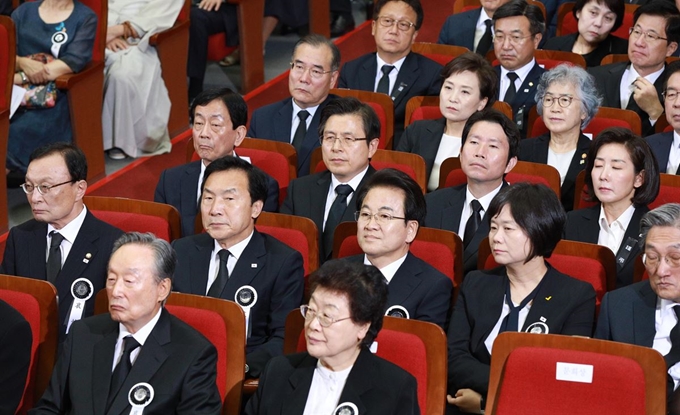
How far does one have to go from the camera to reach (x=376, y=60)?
4.39m

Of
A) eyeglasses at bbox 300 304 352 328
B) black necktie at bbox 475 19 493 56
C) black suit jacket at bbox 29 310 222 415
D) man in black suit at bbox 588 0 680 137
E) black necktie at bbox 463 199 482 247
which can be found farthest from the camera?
black necktie at bbox 475 19 493 56

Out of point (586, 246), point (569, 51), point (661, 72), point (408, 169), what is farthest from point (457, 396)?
point (569, 51)

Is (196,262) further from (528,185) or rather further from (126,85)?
(126,85)

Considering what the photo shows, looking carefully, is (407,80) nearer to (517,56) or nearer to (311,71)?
(517,56)

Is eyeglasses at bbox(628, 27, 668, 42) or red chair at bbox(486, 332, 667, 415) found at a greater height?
eyeglasses at bbox(628, 27, 668, 42)

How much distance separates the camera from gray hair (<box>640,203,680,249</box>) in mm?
2537

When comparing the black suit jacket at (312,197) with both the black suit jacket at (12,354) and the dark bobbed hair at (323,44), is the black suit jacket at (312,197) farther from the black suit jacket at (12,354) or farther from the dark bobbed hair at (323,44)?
the black suit jacket at (12,354)

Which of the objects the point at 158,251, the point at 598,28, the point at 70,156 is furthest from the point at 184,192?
the point at 598,28

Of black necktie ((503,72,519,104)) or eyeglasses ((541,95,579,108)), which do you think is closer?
eyeglasses ((541,95,579,108))

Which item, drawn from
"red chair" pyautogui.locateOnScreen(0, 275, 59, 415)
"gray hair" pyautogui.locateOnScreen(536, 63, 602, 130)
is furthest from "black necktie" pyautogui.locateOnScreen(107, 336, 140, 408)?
"gray hair" pyautogui.locateOnScreen(536, 63, 602, 130)

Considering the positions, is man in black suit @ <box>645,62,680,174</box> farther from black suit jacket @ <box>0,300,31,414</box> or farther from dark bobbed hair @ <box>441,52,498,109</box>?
black suit jacket @ <box>0,300,31,414</box>

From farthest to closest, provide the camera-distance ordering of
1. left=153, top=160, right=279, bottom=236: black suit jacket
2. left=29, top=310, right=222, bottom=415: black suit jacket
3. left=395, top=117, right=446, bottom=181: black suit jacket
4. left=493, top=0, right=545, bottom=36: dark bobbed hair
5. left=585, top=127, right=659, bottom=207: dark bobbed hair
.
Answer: left=493, top=0, right=545, bottom=36: dark bobbed hair
left=395, top=117, right=446, bottom=181: black suit jacket
left=153, top=160, right=279, bottom=236: black suit jacket
left=585, top=127, right=659, bottom=207: dark bobbed hair
left=29, top=310, right=222, bottom=415: black suit jacket

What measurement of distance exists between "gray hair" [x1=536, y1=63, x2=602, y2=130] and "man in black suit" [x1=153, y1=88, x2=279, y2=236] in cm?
100

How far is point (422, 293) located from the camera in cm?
268
